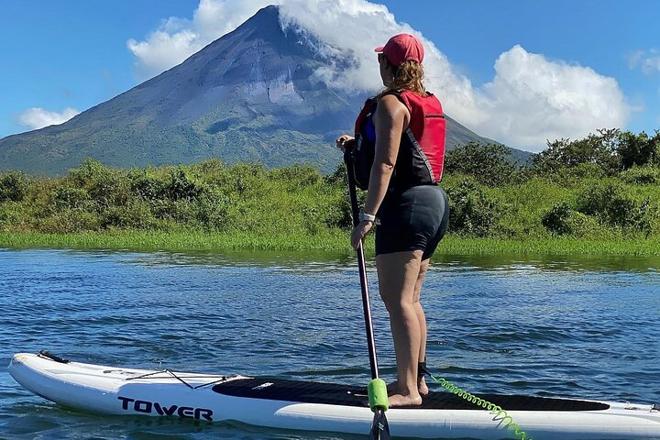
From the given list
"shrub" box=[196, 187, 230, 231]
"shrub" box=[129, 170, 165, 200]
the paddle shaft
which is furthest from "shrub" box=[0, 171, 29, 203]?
the paddle shaft

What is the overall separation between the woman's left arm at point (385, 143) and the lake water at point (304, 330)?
5.29ft

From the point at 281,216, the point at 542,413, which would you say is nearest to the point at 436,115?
the point at 542,413

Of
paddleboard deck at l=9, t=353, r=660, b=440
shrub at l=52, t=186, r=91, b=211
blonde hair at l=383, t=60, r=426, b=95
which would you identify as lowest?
paddleboard deck at l=9, t=353, r=660, b=440

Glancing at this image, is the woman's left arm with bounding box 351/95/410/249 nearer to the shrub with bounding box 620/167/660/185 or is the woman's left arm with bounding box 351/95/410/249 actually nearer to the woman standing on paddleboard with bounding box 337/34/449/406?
the woman standing on paddleboard with bounding box 337/34/449/406

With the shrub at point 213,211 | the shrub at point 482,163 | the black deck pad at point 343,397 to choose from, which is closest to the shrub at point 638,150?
the shrub at point 482,163

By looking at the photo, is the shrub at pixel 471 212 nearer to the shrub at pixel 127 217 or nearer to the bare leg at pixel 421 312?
the shrub at pixel 127 217

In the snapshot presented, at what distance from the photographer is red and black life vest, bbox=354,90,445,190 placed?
15.6 feet

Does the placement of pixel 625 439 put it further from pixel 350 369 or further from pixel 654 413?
pixel 350 369

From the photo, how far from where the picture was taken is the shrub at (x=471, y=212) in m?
31.2

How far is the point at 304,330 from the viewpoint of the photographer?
930 centimetres

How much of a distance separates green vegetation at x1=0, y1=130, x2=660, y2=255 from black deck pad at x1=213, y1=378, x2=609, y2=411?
19.7 m

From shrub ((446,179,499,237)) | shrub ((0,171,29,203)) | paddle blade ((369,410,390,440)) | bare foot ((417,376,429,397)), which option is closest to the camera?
paddle blade ((369,410,390,440))

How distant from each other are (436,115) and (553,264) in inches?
637

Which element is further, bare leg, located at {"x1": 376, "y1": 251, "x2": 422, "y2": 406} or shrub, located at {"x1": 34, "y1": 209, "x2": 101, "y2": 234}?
shrub, located at {"x1": 34, "y1": 209, "x2": 101, "y2": 234}
